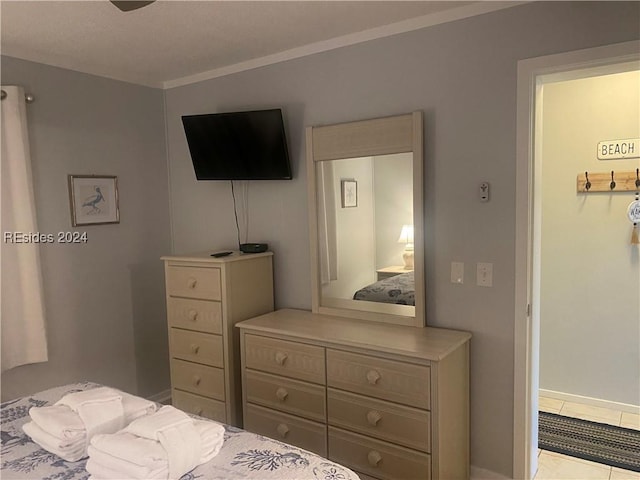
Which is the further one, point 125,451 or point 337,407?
point 337,407

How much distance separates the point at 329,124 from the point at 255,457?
6.28 ft

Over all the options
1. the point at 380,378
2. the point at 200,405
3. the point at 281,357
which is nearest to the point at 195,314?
the point at 200,405

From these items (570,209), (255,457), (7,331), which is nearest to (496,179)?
(570,209)

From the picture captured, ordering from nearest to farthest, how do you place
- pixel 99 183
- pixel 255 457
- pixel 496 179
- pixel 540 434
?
pixel 255 457 < pixel 496 179 < pixel 540 434 < pixel 99 183

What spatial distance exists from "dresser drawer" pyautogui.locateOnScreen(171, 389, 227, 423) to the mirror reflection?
0.90 metres

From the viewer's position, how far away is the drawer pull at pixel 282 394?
102 inches

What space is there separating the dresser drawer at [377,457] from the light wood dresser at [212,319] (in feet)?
2.49

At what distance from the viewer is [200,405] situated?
301 cm

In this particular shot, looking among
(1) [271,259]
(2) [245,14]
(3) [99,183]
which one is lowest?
(1) [271,259]

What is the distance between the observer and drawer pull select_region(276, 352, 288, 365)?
2.57m

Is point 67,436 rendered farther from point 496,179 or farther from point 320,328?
point 496,179

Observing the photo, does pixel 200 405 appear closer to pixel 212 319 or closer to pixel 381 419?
pixel 212 319

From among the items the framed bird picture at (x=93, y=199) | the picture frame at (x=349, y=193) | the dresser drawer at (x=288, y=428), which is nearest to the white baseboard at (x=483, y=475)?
the dresser drawer at (x=288, y=428)

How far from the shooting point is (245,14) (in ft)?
7.75
